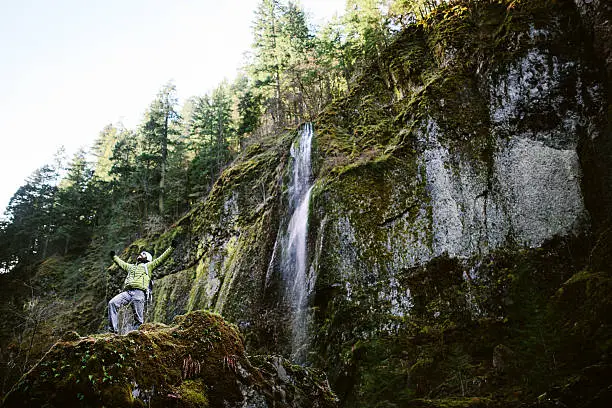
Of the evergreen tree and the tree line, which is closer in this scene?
the tree line

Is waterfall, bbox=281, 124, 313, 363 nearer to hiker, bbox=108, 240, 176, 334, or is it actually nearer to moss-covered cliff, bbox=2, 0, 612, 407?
moss-covered cliff, bbox=2, 0, 612, 407

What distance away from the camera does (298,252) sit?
1225cm

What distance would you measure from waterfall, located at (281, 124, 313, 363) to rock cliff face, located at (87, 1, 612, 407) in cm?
17

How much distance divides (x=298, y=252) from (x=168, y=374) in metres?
7.84

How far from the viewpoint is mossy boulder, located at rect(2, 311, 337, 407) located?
3.88m

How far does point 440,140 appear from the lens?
461 inches

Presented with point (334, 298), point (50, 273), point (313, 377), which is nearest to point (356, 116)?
point (334, 298)

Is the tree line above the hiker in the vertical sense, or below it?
above

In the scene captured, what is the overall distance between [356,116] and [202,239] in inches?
367

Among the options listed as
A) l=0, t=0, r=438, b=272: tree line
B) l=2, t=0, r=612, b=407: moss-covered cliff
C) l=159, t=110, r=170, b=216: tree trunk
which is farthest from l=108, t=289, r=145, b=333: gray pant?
l=159, t=110, r=170, b=216: tree trunk

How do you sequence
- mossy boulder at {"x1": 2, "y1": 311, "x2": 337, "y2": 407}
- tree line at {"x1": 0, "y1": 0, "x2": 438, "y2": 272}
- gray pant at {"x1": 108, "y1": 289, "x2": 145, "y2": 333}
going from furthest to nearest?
tree line at {"x1": 0, "y1": 0, "x2": 438, "y2": 272}, gray pant at {"x1": 108, "y1": 289, "x2": 145, "y2": 333}, mossy boulder at {"x1": 2, "y1": 311, "x2": 337, "y2": 407}

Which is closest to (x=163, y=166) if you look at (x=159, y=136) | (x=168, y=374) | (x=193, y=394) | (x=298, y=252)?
(x=159, y=136)

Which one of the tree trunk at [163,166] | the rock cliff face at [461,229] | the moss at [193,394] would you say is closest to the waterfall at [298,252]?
the rock cliff face at [461,229]

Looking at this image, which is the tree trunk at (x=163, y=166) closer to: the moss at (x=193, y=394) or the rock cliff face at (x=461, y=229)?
the rock cliff face at (x=461, y=229)
